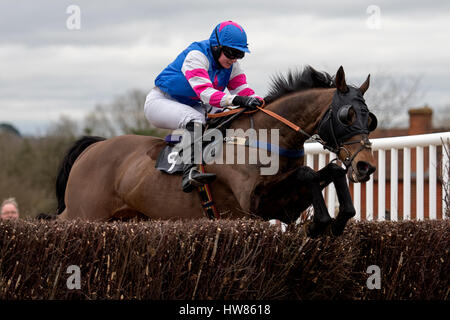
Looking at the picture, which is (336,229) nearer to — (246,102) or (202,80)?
(246,102)

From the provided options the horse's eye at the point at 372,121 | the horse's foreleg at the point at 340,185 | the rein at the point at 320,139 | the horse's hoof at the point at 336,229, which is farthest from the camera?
the horse's eye at the point at 372,121

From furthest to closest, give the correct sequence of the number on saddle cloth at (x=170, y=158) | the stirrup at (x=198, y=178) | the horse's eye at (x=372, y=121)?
the number on saddle cloth at (x=170, y=158), the stirrup at (x=198, y=178), the horse's eye at (x=372, y=121)

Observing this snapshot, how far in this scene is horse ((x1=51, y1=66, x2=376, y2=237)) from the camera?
447 centimetres

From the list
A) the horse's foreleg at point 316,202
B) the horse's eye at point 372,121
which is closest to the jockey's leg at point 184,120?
the horse's foreleg at point 316,202

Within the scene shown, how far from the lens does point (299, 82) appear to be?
5211 millimetres

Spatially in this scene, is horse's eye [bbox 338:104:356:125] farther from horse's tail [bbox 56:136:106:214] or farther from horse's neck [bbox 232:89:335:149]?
horse's tail [bbox 56:136:106:214]

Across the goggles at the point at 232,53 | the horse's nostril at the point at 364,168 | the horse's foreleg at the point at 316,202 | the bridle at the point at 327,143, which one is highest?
the goggles at the point at 232,53

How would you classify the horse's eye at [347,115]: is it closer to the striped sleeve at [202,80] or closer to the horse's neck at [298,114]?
the horse's neck at [298,114]

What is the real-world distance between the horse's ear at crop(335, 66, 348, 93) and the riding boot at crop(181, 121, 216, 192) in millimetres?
1160

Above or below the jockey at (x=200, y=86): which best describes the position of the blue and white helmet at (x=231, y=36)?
above

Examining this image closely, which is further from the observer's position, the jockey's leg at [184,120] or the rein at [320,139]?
the jockey's leg at [184,120]

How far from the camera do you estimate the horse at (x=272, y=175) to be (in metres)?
4.47

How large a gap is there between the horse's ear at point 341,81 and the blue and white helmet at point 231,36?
0.92 meters

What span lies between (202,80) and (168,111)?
61cm
